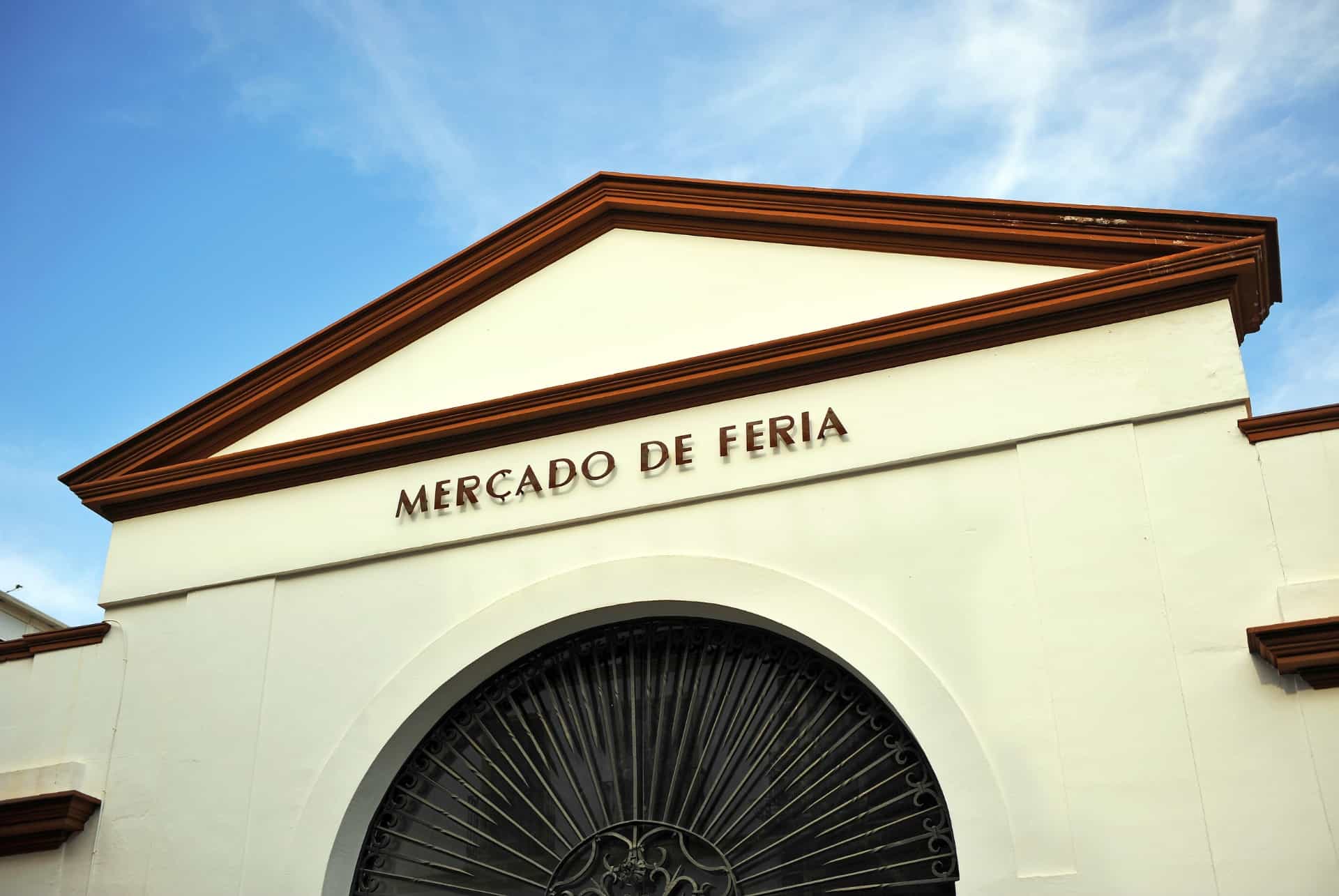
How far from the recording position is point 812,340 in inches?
307

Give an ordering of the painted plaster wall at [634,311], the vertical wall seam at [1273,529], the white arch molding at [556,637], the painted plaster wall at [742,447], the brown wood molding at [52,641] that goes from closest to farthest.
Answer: the vertical wall seam at [1273,529], the white arch molding at [556,637], the painted plaster wall at [742,447], the painted plaster wall at [634,311], the brown wood molding at [52,641]

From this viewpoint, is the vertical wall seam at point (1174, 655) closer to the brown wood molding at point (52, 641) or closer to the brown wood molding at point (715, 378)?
the brown wood molding at point (715, 378)

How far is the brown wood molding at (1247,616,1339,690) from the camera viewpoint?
603cm

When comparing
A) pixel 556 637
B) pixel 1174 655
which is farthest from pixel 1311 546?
pixel 556 637

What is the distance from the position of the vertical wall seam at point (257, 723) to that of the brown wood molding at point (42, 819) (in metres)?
1.00

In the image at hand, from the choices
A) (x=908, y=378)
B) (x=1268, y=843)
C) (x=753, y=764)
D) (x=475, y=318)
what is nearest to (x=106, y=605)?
(x=475, y=318)

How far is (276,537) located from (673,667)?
271 centimetres

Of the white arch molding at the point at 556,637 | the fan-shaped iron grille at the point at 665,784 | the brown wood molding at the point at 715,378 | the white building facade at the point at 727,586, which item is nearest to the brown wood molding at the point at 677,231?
the white building facade at the point at 727,586

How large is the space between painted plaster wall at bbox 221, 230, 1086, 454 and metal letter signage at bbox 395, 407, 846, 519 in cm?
56

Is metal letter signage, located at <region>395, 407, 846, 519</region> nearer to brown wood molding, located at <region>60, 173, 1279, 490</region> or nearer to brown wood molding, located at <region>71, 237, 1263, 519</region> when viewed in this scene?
brown wood molding, located at <region>71, 237, 1263, 519</region>

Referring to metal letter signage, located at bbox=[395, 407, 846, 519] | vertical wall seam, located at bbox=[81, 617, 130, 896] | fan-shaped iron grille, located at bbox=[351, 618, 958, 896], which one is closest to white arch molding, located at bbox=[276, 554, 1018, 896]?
fan-shaped iron grille, located at bbox=[351, 618, 958, 896]

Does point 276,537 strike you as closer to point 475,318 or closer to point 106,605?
point 106,605

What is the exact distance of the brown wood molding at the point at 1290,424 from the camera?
661 centimetres

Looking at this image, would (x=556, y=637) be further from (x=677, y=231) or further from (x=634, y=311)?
(x=677, y=231)
